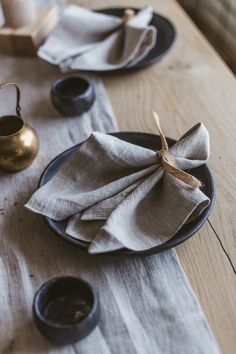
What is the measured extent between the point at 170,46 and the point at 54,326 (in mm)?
743

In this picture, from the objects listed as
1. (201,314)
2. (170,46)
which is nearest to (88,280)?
(201,314)

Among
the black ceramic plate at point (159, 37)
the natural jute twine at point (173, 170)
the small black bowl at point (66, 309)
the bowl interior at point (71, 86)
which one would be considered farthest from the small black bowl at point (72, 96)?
the small black bowl at point (66, 309)

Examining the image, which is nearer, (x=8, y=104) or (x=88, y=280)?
(x=88, y=280)

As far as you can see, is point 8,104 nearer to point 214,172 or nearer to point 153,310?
point 214,172

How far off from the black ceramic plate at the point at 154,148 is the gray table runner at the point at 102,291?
0.11ft

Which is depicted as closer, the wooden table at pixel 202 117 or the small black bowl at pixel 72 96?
the wooden table at pixel 202 117

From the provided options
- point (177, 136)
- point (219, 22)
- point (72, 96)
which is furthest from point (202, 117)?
point (219, 22)

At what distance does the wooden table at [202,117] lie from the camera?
64cm

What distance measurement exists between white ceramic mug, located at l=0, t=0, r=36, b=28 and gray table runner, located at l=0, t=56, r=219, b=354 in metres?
0.47

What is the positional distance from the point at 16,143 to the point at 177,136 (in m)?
0.29

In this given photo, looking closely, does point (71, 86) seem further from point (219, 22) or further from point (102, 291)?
point (219, 22)

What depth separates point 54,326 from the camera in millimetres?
556

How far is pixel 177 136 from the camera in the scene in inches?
35.6

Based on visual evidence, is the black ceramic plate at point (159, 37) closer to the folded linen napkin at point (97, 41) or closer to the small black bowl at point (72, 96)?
the folded linen napkin at point (97, 41)
